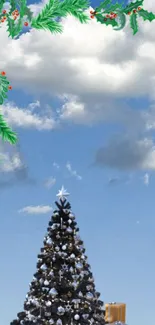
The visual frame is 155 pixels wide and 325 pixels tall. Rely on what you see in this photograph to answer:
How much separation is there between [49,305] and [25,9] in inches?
221

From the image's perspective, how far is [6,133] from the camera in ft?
25.8

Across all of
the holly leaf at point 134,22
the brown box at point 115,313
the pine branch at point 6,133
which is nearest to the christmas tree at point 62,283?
the brown box at point 115,313

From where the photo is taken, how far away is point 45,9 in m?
8.32

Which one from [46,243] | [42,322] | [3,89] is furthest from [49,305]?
[3,89]

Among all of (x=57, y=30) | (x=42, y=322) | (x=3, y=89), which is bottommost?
(x=42, y=322)

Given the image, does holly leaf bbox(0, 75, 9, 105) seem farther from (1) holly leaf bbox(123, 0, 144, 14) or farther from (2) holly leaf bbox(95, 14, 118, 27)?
(1) holly leaf bbox(123, 0, 144, 14)

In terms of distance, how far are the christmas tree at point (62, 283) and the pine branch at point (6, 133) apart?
4.25 meters

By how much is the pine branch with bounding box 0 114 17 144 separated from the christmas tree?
4.25 metres

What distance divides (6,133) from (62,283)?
4.46m

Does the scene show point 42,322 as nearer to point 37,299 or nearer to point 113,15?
point 37,299

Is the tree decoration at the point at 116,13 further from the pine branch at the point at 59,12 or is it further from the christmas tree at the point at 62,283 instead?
the christmas tree at the point at 62,283

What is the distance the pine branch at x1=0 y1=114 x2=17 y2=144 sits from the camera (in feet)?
25.7

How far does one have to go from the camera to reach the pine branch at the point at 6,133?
7.83 metres

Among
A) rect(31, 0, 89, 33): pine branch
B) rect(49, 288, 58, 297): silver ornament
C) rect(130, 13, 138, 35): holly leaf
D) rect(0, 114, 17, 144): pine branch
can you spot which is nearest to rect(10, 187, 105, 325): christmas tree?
rect(49, 288, 58, 297): silver ornament
